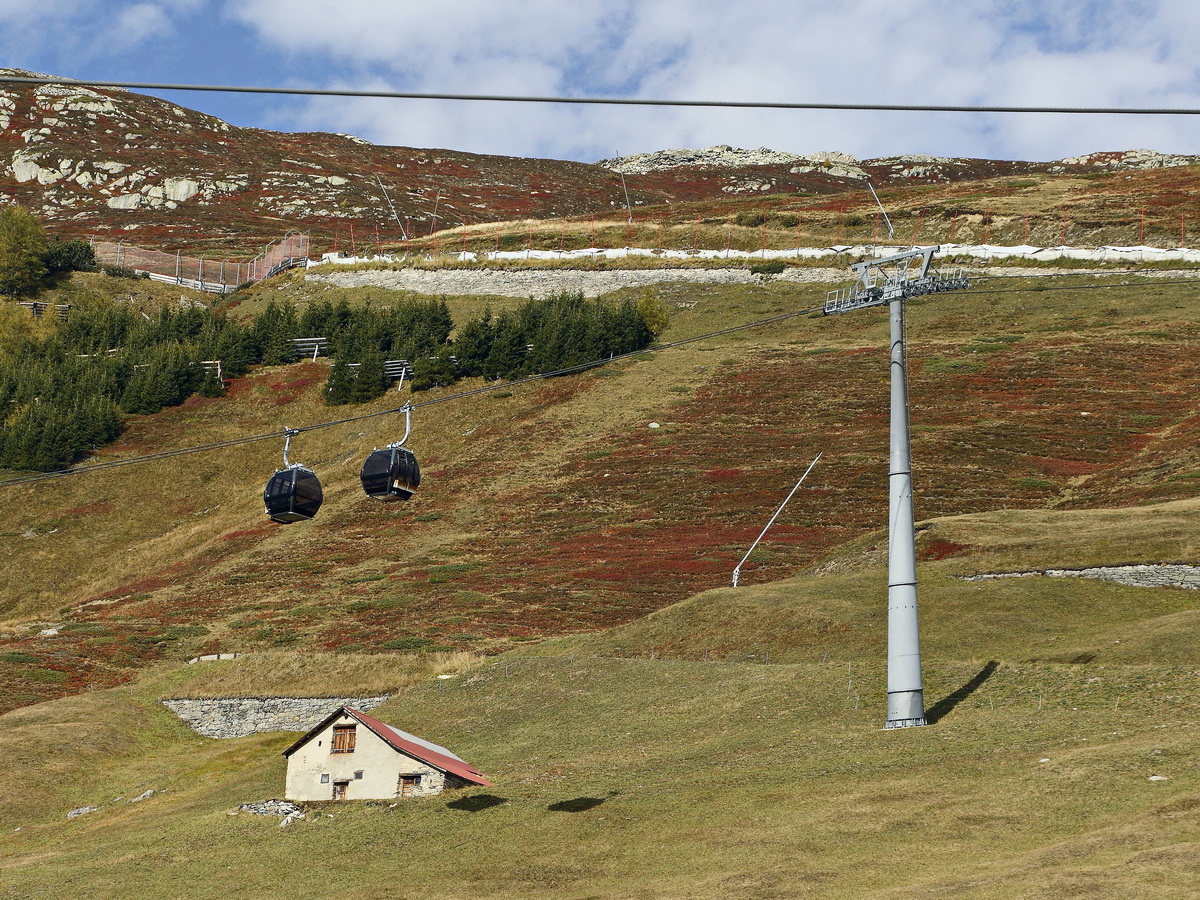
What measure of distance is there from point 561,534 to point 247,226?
409 ft

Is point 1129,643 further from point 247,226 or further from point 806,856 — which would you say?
point 247,226

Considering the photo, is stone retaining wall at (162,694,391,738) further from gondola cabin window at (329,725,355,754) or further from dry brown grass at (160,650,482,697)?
gondola cabin window at (329,725,355,754)

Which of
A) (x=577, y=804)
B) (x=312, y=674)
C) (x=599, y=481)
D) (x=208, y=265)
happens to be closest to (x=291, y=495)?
(x=577, y=804)

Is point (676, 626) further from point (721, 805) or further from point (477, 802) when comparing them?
point (721, 805)

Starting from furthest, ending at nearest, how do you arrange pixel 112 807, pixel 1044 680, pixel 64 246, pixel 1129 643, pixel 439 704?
pixel 64 246 → pixel 439 704 → pixel 112 807 → pixel 1129 643 → pixel 1044 680

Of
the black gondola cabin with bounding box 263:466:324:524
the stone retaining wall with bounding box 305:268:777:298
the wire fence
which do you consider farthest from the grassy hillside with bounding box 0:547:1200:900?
the wire fence

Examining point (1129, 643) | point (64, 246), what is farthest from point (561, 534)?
point (64, 246)

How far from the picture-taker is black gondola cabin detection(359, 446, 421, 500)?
1278 inches

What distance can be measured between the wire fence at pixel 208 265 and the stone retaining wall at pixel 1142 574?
11620 centimetres

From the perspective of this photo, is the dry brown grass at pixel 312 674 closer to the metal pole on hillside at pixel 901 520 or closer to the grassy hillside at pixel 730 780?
the grassy hillside at pixel 730 780

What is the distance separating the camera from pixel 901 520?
3061 cm

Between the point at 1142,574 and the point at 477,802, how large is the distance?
27.1 meters

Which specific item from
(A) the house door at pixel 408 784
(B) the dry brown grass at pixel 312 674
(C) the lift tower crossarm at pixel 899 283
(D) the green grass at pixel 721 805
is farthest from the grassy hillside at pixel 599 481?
(C) the lift tower crossarm at pixel 899 283

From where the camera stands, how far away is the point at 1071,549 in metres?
52.1
